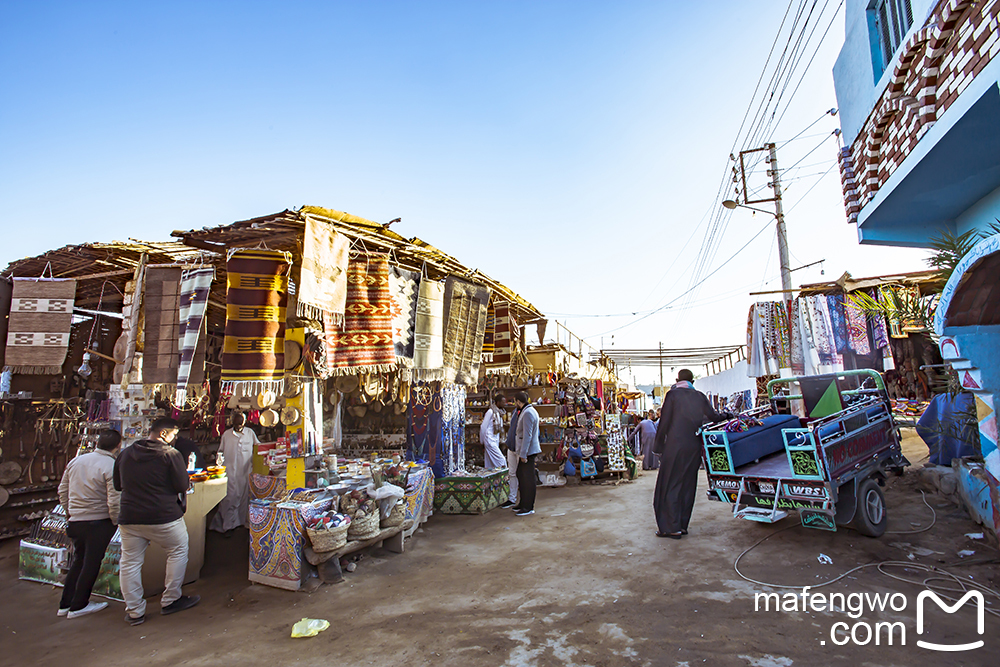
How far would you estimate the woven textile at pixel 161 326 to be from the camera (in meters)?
5.83

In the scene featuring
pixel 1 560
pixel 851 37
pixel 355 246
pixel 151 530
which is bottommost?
pixel 1 560

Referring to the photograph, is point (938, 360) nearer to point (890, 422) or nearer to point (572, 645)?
point (890, 422)

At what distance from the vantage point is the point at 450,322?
7.61 meters

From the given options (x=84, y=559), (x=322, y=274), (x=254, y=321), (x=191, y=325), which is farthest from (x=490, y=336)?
(x=84, y=559)

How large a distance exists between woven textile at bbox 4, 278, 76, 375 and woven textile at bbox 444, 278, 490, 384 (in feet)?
17.0

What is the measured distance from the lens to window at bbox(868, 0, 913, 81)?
20.4 feet

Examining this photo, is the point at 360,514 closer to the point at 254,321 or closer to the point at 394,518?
the point at 394,518

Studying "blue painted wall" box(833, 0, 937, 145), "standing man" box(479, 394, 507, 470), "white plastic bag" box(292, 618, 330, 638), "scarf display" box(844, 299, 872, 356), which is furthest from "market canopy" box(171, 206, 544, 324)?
"scarf display" box(844, 299, 872, 356)

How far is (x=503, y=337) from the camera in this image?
375 inches

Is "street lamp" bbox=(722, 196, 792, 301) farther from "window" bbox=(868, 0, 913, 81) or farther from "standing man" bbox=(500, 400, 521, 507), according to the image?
"standing man" bbox=(500, 400, 521, 507)

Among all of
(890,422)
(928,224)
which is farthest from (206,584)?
(928,224)

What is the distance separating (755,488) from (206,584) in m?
5.76


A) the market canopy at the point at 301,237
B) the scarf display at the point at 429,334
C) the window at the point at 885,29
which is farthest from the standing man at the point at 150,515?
the window at the point at 885,29

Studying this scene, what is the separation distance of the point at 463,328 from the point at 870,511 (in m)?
5.49
